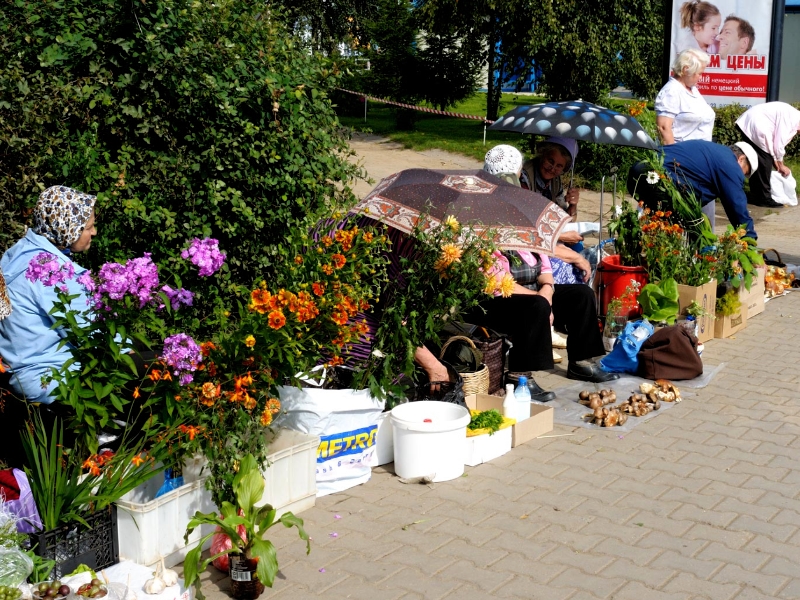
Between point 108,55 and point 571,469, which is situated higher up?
point 108,55

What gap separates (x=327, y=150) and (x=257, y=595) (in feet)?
9.14

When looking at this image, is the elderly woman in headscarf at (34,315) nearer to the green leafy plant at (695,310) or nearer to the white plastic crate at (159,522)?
the white plastic crate at (159,522)

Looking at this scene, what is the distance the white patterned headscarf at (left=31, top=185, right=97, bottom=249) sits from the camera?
4133mm

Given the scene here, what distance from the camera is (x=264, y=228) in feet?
17.9

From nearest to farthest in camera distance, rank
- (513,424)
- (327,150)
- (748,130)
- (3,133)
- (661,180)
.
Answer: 1. (3,133)
2. (513,424)
3. (327,150)
4. (661,180)
5. (748,130)

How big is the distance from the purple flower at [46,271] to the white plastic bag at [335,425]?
1.19 meters

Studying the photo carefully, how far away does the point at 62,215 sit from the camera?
4.13 meters

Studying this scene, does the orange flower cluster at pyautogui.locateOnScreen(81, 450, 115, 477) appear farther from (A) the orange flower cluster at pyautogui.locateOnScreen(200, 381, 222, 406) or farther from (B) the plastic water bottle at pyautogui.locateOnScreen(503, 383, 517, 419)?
(B) the plastic water bottle at pyautogui.locateOnScreen(503, 383, 517, 419)

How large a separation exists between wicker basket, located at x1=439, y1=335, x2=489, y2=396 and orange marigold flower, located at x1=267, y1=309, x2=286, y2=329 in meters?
1.66

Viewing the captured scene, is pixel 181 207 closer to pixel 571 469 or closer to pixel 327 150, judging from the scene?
pixel 327 150

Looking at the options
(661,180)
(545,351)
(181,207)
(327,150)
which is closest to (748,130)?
(661,180)

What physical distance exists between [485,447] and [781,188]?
17.2ft

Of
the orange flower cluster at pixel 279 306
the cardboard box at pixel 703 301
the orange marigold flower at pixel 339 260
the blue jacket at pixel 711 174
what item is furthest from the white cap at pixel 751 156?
the orange flower cluster at pixel 279 306

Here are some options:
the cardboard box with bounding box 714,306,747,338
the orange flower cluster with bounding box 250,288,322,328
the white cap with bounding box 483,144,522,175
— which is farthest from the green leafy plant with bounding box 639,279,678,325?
the orange flower cluster with bounding box 250,288,322,328
